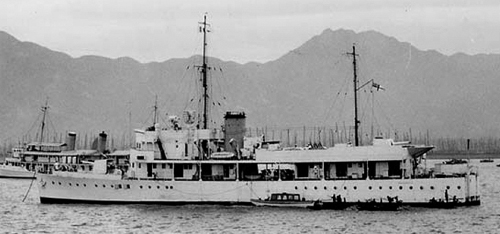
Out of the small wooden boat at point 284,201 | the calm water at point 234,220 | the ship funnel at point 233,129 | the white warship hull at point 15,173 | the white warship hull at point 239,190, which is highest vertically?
the ship funnel at point 233,129

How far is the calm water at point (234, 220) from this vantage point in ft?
124

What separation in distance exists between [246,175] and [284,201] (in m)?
3.46

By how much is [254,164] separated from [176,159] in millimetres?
5141

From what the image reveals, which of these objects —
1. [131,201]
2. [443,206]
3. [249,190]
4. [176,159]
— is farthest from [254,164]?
[443,206]

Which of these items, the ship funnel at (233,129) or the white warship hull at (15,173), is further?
the white warship hull at (15,173)

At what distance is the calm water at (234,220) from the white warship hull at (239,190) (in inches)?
39.6

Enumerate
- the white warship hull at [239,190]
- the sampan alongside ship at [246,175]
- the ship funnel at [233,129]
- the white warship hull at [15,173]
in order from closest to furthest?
1. the white warship hull at [239,190]
2. the sampan alongside ship at [246,175]
3. the ship funnel at [233,129]
4. the white warship hull at [15,173]

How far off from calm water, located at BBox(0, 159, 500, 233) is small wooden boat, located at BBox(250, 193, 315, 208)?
900 mm

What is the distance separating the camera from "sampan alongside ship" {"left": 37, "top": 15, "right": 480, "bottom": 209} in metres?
45.0

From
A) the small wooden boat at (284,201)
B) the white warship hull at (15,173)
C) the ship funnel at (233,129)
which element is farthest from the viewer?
the white warship hull at (15,173)

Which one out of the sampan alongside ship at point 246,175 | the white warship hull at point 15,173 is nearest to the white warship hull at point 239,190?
the sampan alongside ship at point 246,175

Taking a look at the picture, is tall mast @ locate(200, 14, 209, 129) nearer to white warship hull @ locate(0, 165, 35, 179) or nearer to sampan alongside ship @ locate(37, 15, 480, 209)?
sampan alongside ship @ locate(37, 15, 480, 209)

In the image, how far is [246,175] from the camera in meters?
47.5

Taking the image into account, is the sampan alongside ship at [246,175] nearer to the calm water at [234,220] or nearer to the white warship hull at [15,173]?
the calm water at [234,220]
